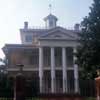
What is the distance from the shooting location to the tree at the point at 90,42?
2742 centimetres

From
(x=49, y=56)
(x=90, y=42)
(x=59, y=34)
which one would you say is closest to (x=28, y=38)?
(x=49, y=56)

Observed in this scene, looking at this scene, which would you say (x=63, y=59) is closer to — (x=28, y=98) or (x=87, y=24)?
(x=87, y=24)

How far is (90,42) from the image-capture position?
1112 inches

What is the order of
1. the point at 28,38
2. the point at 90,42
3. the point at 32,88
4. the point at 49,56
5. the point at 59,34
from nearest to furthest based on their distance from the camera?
1. the point at 32,88
2. the point at 90,42
3. the point at 59,34
4. the point at 49,56
5. the point at 28,38

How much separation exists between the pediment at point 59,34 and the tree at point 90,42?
14942 mm

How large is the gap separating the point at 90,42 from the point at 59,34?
16.9 metres

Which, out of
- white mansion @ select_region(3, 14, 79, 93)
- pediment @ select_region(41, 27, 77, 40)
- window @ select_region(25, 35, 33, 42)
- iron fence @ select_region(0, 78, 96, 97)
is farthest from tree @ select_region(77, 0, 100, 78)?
window @ select_region(25, 35, 33, 42)

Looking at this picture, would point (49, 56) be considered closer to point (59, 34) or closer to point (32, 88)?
point (59, 34)

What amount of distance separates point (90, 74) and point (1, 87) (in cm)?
799

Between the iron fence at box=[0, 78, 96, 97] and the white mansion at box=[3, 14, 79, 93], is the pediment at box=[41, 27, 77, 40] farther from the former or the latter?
the iron fence at box=[0, 78, 96, 97]

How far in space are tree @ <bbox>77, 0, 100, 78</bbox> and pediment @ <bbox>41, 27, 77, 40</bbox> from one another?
588 inches

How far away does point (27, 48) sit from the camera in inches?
1813

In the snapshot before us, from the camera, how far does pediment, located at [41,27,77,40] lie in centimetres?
4444

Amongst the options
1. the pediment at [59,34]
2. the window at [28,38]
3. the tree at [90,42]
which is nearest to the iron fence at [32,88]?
the tree at [90,42]
